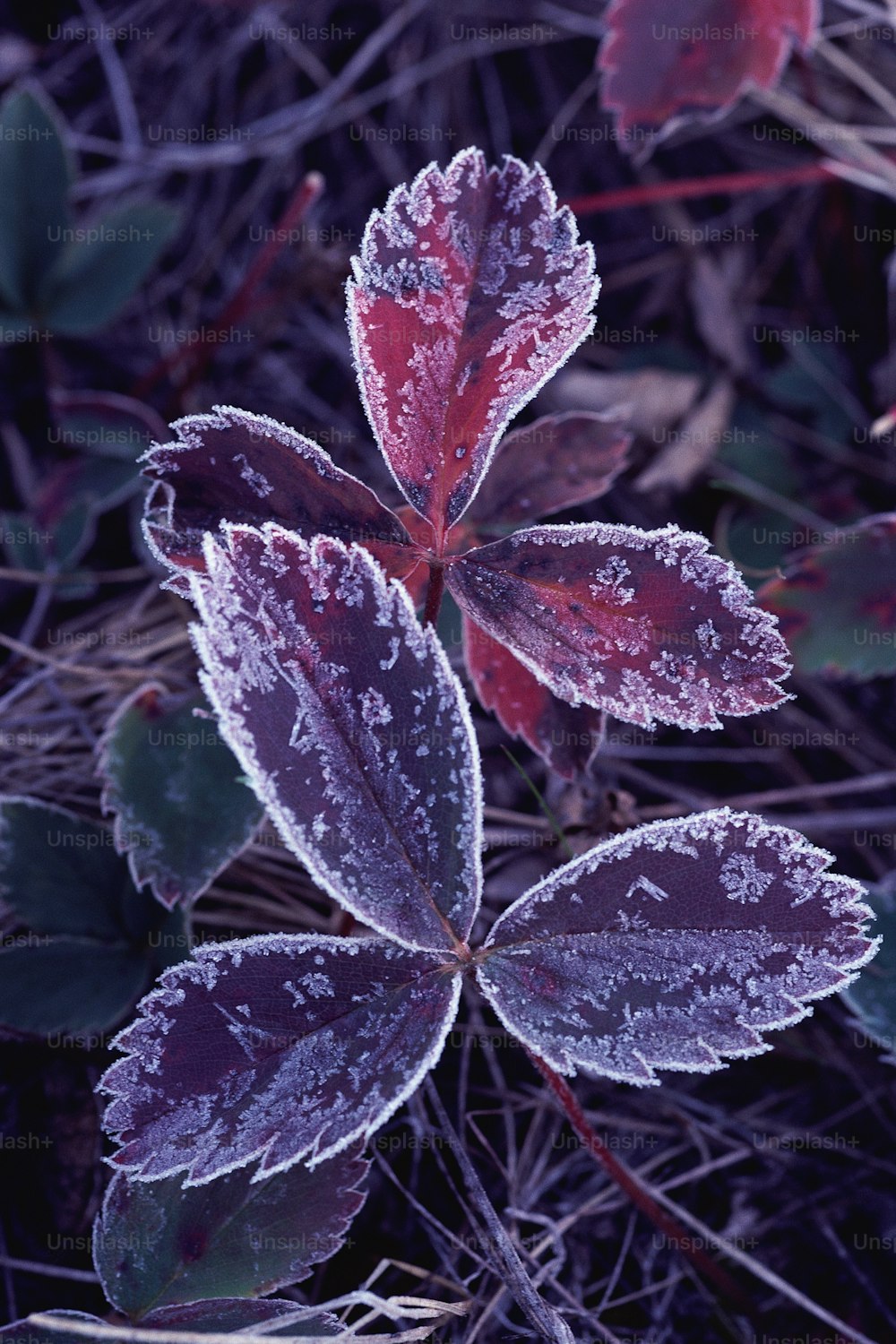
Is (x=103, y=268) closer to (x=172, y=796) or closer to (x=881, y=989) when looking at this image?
(x=172, y=796)

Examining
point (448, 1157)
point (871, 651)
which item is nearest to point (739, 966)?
point (448, 1157)

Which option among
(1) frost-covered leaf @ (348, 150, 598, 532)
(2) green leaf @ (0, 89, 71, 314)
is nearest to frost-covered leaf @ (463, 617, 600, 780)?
(1) frost-covered leaf @ (348, 150, 598, 532)

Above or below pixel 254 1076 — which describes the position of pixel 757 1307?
below

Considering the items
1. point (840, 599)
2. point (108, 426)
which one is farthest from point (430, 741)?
point (108, 426)

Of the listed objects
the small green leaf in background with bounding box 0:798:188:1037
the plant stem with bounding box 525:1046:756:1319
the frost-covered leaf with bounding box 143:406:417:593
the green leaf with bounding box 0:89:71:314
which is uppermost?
the green leaf with bounding box 0:89:71:314

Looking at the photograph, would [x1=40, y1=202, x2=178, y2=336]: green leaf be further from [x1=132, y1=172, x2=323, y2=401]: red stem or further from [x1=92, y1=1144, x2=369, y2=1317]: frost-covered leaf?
[x1=92, y1=1144, x2=369, y2=1317]: frost-covered leaf

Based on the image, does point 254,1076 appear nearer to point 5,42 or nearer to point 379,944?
point 379,944
